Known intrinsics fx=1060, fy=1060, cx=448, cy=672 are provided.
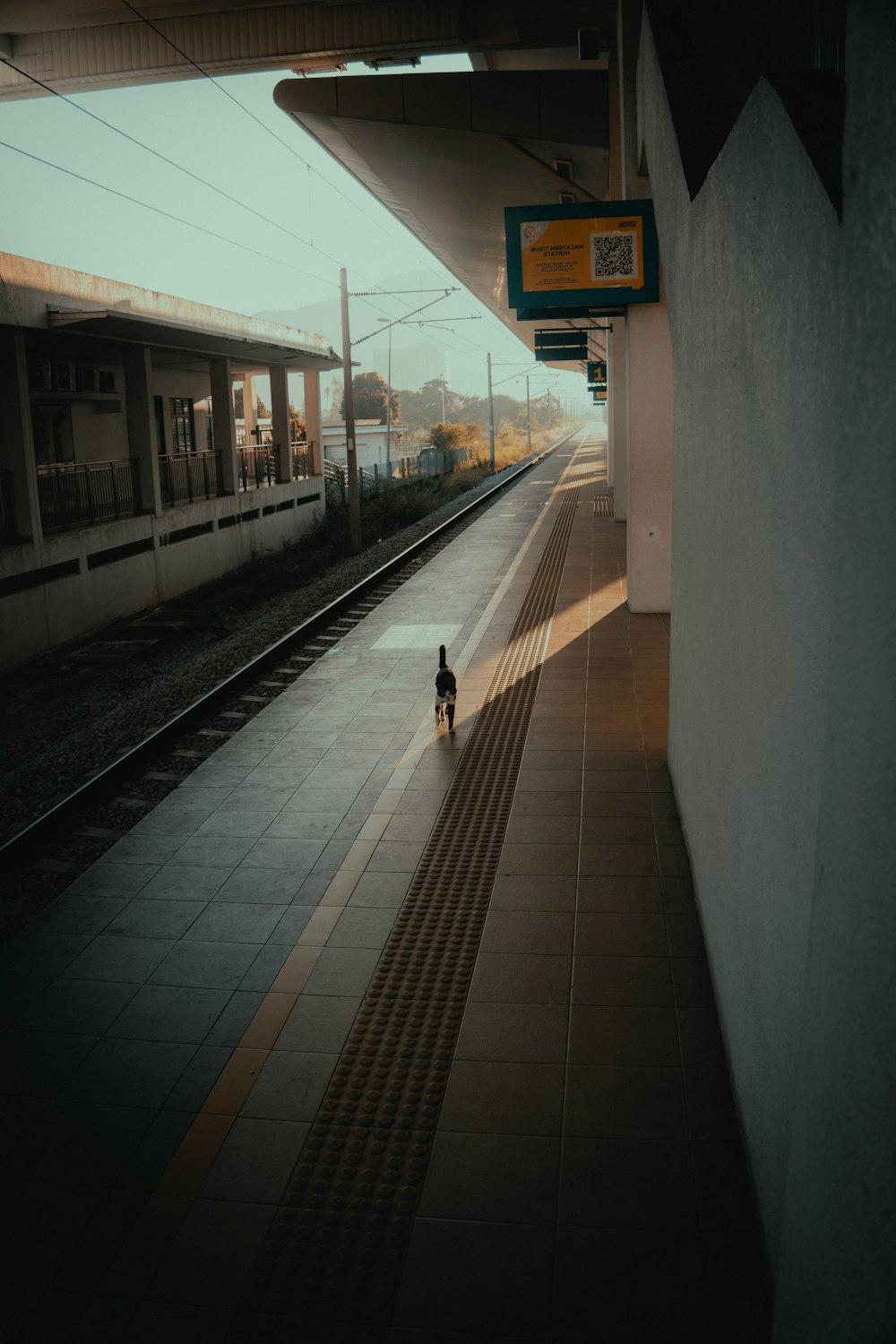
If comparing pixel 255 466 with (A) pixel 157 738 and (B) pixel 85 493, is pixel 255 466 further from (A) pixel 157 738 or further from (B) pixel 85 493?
(A) pixel 157 738

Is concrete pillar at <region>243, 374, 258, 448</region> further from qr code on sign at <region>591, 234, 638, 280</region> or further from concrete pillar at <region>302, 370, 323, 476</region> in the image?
qr code on sign at <region>591, 234, 638, 280</region>

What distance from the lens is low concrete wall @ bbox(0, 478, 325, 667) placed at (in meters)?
16.0

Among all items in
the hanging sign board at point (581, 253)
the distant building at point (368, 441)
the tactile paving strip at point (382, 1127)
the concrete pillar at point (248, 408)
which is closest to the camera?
the tactile paving strip at point (382, 1127)

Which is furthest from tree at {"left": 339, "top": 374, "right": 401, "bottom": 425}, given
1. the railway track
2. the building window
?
the railway track

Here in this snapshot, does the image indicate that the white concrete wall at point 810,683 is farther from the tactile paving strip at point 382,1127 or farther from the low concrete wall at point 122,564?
the low concrete wall at point 122,564

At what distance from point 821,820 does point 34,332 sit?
60.1ft

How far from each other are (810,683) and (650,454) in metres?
10.4

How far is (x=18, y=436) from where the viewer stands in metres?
16.7

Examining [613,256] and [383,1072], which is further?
[613,256]

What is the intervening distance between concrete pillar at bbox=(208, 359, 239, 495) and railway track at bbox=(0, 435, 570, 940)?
535 inches

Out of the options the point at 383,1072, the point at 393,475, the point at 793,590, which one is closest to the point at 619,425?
the point at 383,1072

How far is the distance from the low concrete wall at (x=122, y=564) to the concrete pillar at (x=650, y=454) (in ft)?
29.6

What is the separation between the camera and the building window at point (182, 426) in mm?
30156

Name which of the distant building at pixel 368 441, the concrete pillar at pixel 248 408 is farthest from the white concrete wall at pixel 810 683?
the distant building at pixel 368 441
